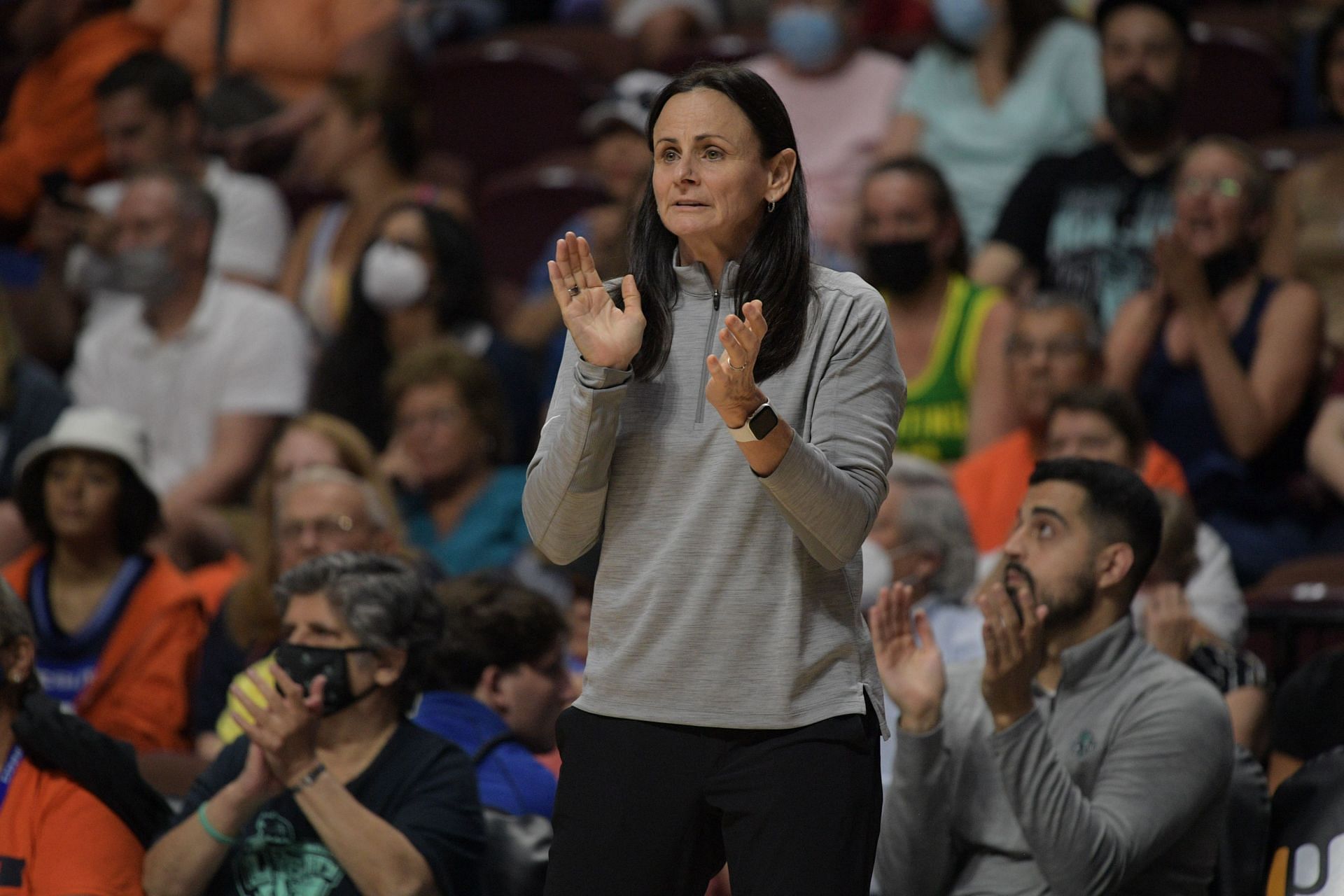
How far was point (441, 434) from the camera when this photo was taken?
5.11 meters

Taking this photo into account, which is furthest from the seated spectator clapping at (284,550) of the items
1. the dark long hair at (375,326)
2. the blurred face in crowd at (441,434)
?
the dark long hair at (375,326)

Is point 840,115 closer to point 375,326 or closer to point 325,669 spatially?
point 375,326

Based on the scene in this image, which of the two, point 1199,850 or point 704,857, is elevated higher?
point 704,857

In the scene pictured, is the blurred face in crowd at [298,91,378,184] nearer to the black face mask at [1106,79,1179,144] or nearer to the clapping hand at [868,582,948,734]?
the black face mask at [1106,79,1179,144]

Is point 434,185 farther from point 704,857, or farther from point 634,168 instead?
point 704,857

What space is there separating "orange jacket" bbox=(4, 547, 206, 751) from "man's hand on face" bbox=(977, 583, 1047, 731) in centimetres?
216

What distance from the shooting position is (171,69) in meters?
6.73

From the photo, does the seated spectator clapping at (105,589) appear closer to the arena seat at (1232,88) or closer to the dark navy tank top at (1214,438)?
the dark navy tank top at (1214,438)

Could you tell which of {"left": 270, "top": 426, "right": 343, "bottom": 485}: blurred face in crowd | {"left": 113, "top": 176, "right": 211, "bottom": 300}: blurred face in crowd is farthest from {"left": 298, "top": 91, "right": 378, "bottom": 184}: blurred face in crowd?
{"left": 270, "top": 426, "right": 343, "bottom": 485}: blurred face in crowd

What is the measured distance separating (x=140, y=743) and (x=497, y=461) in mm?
1479

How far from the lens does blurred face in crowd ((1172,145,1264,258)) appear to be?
5.02m

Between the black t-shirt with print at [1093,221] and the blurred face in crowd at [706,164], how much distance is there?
3.56 metres

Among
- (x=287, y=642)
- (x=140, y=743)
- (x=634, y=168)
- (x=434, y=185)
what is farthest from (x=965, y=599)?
(x=434, y=185)

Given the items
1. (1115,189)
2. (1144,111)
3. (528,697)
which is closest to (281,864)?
(528,697)
